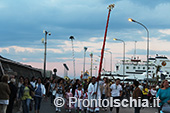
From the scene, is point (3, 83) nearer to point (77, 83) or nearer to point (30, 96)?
point (30, 96)

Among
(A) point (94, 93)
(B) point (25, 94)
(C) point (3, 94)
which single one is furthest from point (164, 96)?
(B) point (25, 94)

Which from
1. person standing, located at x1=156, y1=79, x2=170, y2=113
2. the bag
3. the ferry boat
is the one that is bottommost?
the bag

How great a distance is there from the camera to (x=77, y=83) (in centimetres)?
1941

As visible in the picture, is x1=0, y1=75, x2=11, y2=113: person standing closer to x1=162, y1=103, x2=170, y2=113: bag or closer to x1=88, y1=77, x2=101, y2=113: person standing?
x1=162, y1=103, x2=170, y2=113: bag

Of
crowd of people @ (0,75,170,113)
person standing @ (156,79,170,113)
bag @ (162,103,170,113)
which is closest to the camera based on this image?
bag @ (162,103,170,113)

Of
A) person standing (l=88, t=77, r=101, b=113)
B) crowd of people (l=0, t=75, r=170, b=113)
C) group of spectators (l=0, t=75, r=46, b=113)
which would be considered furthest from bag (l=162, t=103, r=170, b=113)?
person standing (l=88, t=77, r=101, b=113)

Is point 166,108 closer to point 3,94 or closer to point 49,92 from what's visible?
point 3,94

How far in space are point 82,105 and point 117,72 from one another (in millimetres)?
83405


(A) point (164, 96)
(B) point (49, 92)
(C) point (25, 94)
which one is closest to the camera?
(A) point (164, 96)

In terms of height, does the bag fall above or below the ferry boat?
below

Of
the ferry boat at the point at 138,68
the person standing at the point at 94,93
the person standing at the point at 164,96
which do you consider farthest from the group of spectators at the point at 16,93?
the ferry boat at the point at 138,68

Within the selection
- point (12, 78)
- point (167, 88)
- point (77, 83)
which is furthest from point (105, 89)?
point (167, 88)

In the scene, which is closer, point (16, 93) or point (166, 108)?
point (166, 108)

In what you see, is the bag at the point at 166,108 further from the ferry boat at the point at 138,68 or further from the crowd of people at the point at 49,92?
the ferry boat at the point at 138,68
